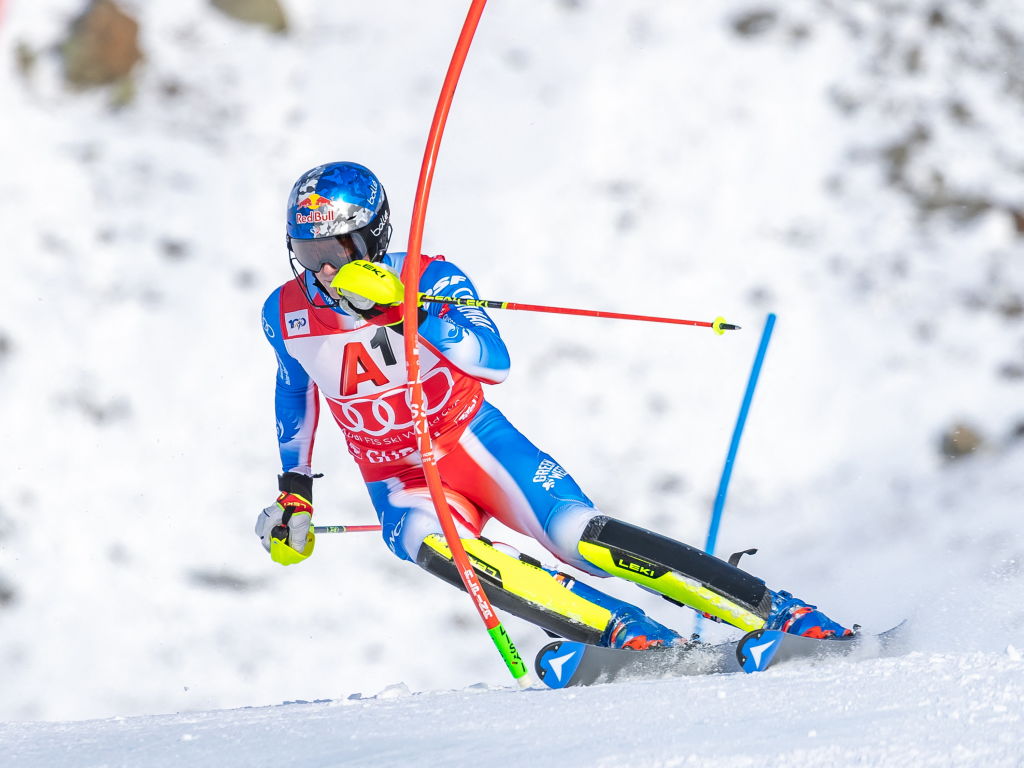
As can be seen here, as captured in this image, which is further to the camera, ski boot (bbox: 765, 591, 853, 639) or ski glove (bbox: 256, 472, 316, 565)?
ski glove (bbox: 256, 472, 316, 565)

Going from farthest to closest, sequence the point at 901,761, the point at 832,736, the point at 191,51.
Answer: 1. the point at 191,51
2. the point at 832,736
3. the point at 901,761

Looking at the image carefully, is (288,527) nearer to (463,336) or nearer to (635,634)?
(463,336)

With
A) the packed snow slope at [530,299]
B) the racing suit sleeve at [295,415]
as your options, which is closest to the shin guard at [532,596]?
the racing suit sleeve at [295,415]

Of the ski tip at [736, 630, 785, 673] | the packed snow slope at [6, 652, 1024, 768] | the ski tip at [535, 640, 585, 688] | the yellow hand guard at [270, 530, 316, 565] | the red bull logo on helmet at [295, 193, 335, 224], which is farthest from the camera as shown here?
the yellow hand guard at [270, 530, 316, 565]

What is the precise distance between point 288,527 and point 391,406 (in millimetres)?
590

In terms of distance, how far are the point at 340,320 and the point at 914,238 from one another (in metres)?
5.59

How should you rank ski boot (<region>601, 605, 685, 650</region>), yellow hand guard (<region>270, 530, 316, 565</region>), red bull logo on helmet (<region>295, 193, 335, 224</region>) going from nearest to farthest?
ski boot (<region>601, 605, 685, 650</region>) → red bull logo on helmet (<region>295, 193, 335, 224</region>) → yellow hand guard (<region>270, 530, 316, 565</region>)

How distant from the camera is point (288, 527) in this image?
13.3 ft

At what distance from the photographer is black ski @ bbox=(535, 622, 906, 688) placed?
323 cm

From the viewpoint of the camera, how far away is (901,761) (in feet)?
6.69

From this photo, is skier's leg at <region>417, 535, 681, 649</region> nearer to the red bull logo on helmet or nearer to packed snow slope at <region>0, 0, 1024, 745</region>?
the red bull logo on helmet

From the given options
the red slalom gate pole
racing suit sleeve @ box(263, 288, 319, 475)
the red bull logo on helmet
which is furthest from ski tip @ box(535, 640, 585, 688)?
the red bull logo on helmet

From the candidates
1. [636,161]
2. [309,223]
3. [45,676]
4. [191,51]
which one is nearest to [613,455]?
[636,161]

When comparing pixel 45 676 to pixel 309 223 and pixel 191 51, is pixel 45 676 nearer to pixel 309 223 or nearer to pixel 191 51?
pixel 309 223
